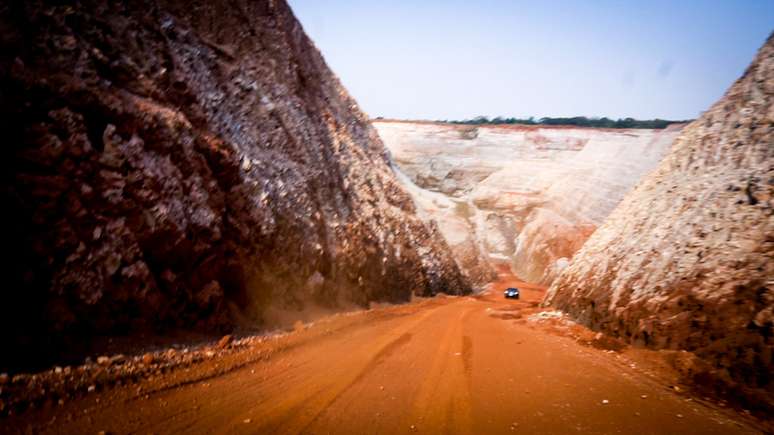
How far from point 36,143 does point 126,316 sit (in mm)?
2425

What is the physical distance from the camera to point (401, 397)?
4.61m

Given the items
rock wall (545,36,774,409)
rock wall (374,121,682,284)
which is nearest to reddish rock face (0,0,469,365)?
rock wall (545,36,774,409)

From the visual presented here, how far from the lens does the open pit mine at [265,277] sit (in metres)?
4.12

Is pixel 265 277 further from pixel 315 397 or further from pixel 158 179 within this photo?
pixel 315 397

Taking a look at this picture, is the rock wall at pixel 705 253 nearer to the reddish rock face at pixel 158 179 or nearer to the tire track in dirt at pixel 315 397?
the tire track in dirt at pixel 315 397

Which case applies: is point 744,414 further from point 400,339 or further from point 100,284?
point 100,284

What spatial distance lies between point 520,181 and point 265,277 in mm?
40237

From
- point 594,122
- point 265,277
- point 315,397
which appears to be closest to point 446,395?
point 315,397

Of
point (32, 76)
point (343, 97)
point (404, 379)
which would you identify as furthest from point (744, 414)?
point (343, 97)

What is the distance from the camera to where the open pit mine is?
4117 millimetres

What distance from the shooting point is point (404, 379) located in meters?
5.29

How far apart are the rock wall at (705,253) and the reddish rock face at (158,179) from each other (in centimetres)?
708

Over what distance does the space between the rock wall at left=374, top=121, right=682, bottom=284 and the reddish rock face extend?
19447mm

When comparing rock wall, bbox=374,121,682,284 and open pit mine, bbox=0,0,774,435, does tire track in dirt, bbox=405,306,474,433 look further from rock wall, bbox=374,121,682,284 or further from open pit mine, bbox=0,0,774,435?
rock wall, bbox=374,121,682,284
